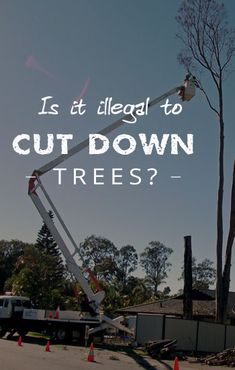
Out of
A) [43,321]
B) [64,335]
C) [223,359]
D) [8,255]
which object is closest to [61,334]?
[64,335]

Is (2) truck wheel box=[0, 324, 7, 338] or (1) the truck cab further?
(1) the truck cab

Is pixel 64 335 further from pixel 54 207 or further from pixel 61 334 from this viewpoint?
pixel 54 207

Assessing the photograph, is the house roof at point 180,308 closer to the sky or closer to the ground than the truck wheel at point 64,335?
closer to the sky

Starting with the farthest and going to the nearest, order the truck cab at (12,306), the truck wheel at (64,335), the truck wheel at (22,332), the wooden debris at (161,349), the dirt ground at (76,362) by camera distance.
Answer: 1. the truck cab at (12,306)
2. the truck wheel at (22,332)
3. the truck wheel at (64,335)
4. the wooden debris at (161,349)
5. the dirt ground at (76,362)

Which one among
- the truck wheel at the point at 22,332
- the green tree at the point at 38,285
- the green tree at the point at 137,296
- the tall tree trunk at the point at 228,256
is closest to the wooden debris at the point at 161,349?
the tall tree trunk at the point at 228,256

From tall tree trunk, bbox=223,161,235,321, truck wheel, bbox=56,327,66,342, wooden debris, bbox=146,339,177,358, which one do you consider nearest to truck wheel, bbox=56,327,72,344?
truck wheel, bbox=56,327,66,342

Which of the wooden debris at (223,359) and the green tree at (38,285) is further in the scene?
the green tree at (38,285)

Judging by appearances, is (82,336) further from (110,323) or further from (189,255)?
(189,255)

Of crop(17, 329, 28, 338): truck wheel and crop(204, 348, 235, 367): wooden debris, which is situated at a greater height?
crop(204, 348, 235, 367): wooden debris

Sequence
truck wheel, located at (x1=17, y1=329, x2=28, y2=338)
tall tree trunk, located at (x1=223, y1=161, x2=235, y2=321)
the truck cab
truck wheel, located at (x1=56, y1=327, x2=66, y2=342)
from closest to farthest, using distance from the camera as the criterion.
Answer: truck wheel, located at (x1=56, y1=327, x2=66, y2=342)
tall tree trunk, located at (x1=223, y1=161, x2=235, y2=321)
truck wheel, located at (x1=17, y1=329, x2=28, y2=338)
the truck cab

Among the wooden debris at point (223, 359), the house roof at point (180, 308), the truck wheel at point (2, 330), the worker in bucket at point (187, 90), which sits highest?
the worker in bucket at point (187, 90)

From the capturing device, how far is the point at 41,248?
283 feet

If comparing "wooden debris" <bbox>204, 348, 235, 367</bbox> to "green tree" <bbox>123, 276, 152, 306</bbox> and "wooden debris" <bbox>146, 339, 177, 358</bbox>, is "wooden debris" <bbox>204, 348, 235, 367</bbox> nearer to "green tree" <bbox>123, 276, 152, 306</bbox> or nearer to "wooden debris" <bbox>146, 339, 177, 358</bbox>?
"wooden debris" <bbox>146, 339, 177, 358</bbox>

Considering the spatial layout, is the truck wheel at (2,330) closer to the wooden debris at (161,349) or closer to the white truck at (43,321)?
the white truck at (43,321)
